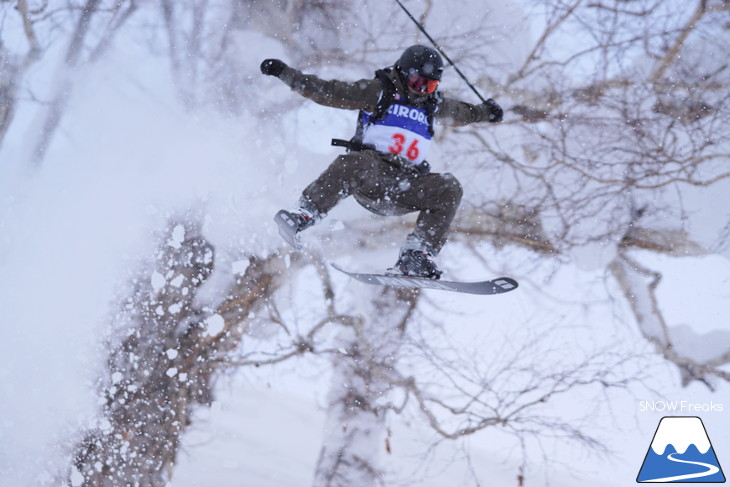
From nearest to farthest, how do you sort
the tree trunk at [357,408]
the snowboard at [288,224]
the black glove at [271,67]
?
the black glove at [271,67] < the snowboard at [288,224] < the tree trunk at [357,408]

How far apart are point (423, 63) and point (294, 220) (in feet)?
4.35

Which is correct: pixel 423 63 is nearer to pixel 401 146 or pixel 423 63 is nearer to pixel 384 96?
pixel 384 96

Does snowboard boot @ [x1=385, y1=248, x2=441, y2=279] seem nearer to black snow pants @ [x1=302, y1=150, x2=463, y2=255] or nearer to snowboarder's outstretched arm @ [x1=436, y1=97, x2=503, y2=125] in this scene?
black snow pants @ [x1=302, y1=150, x2=463, y2=255]

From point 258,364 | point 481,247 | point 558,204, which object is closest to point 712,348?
point 558,204

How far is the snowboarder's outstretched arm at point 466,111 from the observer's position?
163 inches

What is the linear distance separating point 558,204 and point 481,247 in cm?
81

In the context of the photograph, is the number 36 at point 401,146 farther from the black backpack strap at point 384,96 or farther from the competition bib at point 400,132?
the black backpack strap at point 384,96

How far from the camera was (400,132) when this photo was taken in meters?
3.91

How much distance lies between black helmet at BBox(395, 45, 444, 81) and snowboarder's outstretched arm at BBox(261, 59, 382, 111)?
0.24 meters

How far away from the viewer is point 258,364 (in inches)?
206

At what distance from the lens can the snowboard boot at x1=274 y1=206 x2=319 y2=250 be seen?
12.3ft

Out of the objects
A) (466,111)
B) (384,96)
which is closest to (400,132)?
(384,96)

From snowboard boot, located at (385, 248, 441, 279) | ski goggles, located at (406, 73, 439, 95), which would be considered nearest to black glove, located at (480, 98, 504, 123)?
ski goggles, located at (406, 73, 439, 95)

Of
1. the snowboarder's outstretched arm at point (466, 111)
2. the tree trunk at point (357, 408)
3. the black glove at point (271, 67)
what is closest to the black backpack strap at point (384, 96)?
the snowboarder's outstretched arm at point (466, 111)
